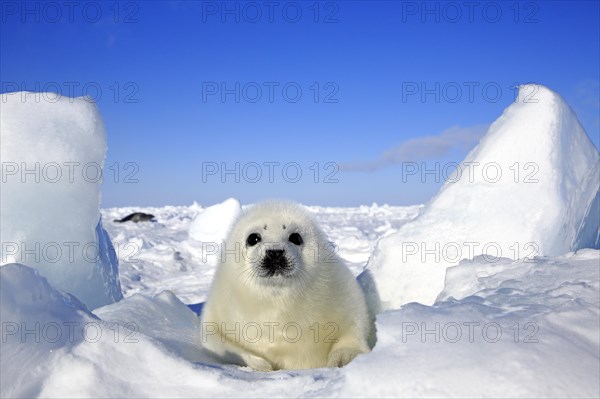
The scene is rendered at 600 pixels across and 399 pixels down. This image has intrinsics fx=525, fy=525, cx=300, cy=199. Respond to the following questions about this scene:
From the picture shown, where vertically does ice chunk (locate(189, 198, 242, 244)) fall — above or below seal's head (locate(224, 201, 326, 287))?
below

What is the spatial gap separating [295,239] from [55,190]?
214cm

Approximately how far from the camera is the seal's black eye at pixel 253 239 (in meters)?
2.64

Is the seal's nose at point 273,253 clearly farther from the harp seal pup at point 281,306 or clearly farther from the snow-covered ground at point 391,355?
the snow-covered ground at point 391,355

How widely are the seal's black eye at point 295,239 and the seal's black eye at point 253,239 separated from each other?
0.17 meters

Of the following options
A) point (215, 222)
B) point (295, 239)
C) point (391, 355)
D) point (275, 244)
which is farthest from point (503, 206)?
point (215, 222)

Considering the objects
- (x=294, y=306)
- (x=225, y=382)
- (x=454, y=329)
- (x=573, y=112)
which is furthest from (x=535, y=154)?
(x=225, y=382)

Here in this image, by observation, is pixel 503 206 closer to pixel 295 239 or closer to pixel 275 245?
pixel 295 239

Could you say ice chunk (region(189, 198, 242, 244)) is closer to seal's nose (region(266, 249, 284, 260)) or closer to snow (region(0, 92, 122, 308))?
snow (region(0, 92, 122, 308))

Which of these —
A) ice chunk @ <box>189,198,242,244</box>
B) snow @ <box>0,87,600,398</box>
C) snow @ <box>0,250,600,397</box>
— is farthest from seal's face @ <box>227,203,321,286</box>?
ice chunk @ <box>189,198,242,244</box>

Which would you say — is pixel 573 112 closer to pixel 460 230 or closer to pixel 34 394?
pixel 460 230

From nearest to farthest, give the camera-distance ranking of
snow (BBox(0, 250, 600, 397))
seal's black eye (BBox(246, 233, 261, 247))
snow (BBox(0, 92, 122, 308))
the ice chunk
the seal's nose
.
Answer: snow (BBox(0, 250, 600, 397))
the seal's nose
seal's black eye (BBox(246, 233, 261, 247))
snow (BBox(0, 92, 122, 308))
the ice chunk

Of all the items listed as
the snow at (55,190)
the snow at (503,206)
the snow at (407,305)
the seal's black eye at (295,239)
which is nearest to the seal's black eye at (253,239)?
the seal's black eye at (295,239)

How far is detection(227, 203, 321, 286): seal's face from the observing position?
248cm

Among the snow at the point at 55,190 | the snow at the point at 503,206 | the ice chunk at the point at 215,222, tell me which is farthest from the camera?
the ice chunk at the point at 215,222
